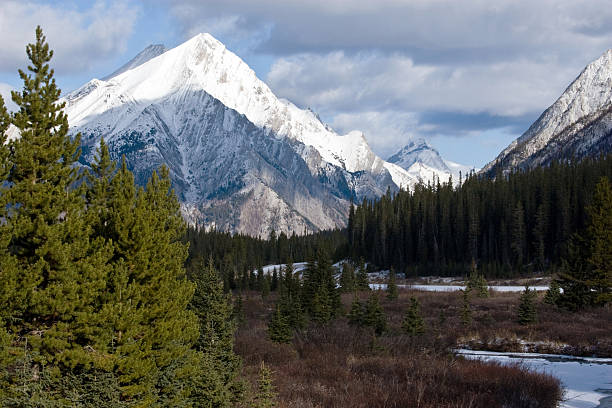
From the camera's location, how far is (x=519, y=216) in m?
75.6

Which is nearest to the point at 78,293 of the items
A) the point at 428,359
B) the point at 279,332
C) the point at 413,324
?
the point at 428,359

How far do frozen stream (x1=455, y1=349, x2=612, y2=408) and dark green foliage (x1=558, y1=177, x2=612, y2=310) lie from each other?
34.3ft

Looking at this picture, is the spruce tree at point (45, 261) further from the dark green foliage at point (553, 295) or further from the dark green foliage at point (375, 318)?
the dark green foliage at point (553, 295)

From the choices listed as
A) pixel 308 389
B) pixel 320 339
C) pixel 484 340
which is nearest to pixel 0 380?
pixel 308 389

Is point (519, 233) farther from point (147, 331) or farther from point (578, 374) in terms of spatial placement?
point (147, 331)

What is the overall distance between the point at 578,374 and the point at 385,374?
6.62 metres

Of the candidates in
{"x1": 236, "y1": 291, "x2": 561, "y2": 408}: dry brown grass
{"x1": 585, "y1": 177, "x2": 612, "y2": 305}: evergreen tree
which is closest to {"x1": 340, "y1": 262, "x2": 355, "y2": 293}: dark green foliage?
{"x1": 236, "y1": 291, "x2": 561, "y2": 408}: dry brown grass

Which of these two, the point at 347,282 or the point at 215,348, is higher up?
the point at 215,348

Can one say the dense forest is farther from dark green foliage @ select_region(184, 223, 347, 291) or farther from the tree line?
the tree line

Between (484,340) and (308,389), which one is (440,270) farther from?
(308,389)

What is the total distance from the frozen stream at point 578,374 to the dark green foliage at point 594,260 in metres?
10.5

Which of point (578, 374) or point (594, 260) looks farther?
point (594, 260)

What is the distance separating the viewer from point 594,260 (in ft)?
99.1

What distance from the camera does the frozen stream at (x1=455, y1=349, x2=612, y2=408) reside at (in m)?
13.7
